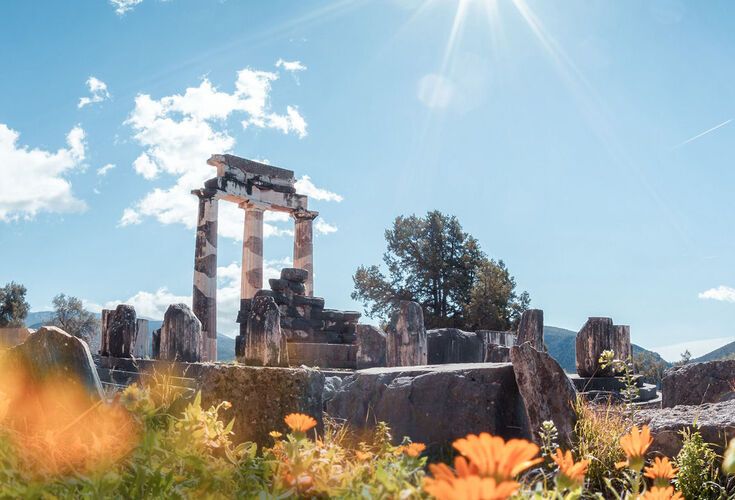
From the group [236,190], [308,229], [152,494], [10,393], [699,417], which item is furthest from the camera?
[308,229]

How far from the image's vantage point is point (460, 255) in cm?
3766

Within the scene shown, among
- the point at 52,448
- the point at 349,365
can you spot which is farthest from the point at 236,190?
the point at 52,448

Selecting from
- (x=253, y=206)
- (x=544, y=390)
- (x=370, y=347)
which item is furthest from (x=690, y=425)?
(x=253, y=206)

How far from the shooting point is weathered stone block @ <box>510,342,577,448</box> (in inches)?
246

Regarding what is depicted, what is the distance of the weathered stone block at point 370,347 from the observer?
1978 centimetres

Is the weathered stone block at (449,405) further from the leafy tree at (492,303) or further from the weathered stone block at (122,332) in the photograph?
the leafy tree at (492,303)

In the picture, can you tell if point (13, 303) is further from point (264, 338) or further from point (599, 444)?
point (599, 444)

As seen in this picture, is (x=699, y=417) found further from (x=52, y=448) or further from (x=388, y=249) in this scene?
(x=388, y=249)

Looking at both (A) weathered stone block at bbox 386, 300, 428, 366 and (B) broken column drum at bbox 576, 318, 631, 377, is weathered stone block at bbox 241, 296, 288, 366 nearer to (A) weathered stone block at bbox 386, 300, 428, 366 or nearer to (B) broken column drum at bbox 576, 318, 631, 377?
(A) weathered stone block at bbox 386, 300, 428, 366

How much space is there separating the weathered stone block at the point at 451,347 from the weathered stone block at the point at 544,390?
1191 cm

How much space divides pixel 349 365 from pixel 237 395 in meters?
15.8

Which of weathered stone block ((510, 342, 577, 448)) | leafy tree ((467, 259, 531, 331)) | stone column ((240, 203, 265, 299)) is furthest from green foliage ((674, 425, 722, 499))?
leafy tree ((467, 259, 531, 331))

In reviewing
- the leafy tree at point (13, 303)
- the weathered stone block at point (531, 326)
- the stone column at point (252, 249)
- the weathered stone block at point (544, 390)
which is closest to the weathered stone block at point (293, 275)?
the stone column at point (252, 249)

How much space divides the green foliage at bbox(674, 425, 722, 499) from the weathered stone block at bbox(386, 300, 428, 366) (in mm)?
10707
